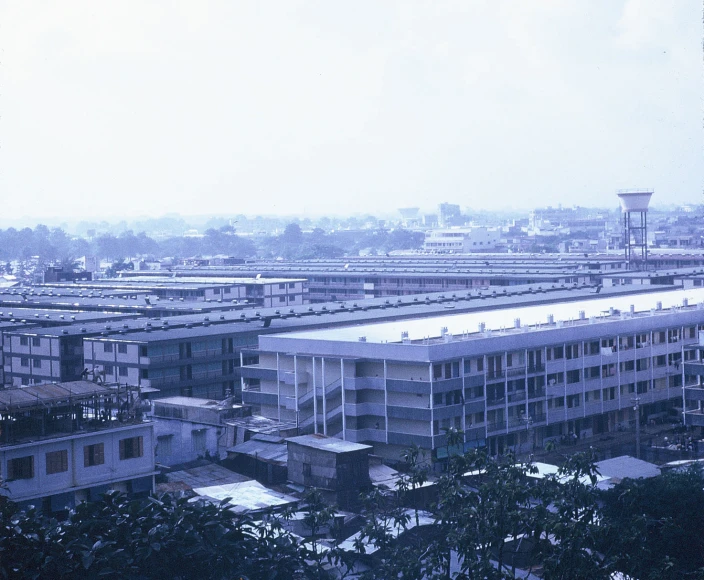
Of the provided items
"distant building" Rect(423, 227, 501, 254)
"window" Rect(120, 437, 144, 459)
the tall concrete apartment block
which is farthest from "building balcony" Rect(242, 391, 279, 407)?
"distant building" Rect(423, 227, 501, 254)

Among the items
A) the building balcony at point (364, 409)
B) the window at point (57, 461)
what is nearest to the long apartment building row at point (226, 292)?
the building balcony at point (364, 409)

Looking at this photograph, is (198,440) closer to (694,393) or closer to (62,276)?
(694,393)

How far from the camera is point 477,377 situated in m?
14.2

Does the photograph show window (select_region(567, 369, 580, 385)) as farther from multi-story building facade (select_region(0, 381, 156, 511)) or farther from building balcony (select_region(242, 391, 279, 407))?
multi-story building facade (select_region(0, 381, 156, 511))

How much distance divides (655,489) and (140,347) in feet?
30.0

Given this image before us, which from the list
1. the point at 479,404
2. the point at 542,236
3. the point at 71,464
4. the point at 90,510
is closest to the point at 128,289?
the point at 479,404

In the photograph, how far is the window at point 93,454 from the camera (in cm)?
1034

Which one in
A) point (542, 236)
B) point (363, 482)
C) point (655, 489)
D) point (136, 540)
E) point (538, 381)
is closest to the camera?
point (136, 540)

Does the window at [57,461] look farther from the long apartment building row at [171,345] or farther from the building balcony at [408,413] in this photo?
the long apartment building row at [171,345]

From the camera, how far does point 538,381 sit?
1514 cm

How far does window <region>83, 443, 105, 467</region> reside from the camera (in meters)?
10.3

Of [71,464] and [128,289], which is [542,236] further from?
[71,464]

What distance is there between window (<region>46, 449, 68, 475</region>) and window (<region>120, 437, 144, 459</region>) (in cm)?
57

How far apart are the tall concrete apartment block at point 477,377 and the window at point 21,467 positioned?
4922 millimetres
